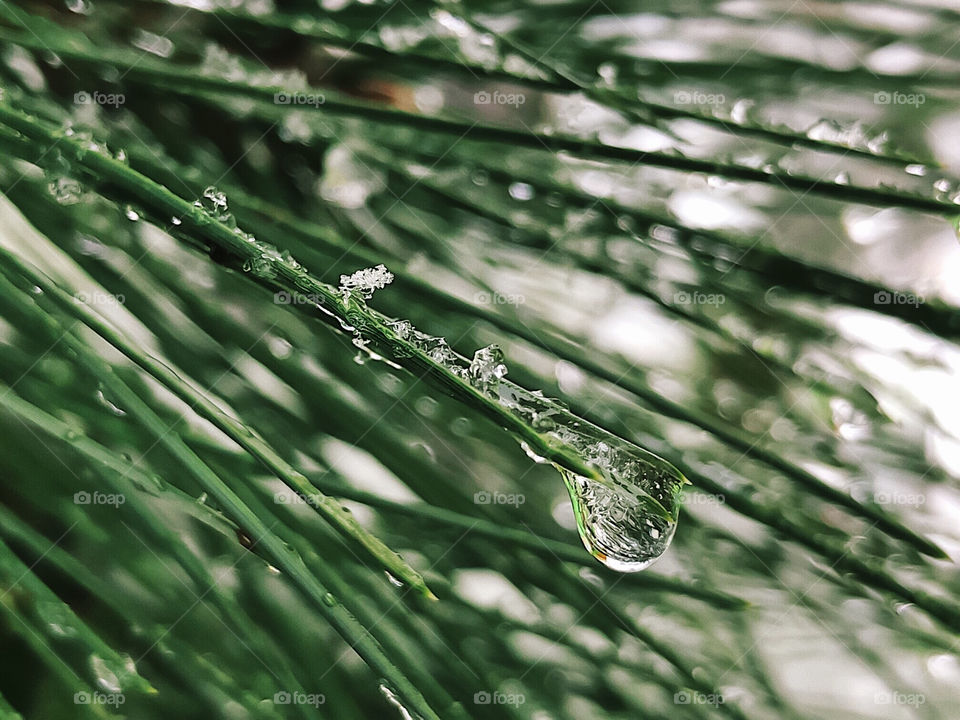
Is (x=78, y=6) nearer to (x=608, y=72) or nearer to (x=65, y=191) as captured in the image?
(x=65, y=191)

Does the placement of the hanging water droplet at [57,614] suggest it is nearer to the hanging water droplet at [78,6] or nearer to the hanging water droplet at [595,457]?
the hanging water droplet at [595,457]

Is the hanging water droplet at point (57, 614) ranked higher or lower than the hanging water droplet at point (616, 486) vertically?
lower

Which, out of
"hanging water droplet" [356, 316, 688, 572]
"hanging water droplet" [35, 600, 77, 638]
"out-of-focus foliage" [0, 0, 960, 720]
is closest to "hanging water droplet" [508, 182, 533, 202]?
"out-of-focus foliage" [0, 0, 960, 720]

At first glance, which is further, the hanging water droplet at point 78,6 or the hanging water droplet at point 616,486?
the hanging water droplet at point 78,6

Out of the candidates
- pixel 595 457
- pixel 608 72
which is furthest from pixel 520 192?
pixel 595 457

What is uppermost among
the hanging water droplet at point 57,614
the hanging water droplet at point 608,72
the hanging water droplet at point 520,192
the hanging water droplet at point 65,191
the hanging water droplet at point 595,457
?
the hanging water droplet at point 608,72

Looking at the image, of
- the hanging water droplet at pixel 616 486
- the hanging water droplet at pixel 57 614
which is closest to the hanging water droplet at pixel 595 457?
the hanging water droplet at pixel 616 486

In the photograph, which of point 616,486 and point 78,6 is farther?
point 78,6

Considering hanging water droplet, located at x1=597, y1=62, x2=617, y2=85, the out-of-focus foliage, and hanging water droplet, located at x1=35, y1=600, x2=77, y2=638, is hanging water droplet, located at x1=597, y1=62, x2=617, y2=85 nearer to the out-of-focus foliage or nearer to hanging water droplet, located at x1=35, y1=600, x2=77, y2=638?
the out-of-focus foliage
